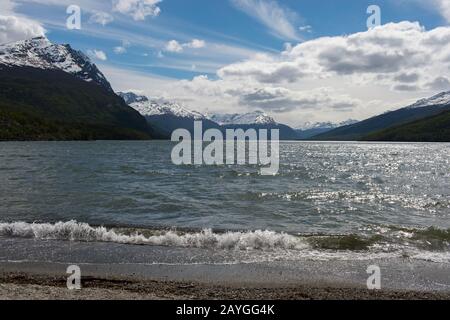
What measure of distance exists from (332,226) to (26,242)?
67.7 ft

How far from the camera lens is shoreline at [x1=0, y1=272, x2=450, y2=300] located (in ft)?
50.6

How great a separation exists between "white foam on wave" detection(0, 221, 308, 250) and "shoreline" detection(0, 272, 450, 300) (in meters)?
7.93

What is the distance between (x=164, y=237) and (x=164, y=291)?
1041 centimetres

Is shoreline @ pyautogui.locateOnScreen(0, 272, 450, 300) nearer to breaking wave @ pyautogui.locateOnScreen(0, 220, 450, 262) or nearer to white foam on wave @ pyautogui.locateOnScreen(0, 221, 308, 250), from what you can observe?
breaking wave @ pyautogui.locateOnScreen(0, 220, 450, 262)

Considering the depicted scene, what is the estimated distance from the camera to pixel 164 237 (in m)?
26.9

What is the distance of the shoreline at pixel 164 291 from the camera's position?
1544 centimetres

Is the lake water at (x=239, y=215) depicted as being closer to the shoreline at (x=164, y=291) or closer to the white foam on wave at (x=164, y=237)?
the white foam on wave at (x=164, y=237)

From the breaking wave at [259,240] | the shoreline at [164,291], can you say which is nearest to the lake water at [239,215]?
the breaking wave at [259,240]

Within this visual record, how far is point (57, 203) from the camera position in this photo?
4116cm

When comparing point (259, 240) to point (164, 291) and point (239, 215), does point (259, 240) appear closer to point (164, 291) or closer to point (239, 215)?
point (239, 215)

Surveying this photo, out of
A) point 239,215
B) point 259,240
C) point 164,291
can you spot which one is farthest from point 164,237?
point 239,215
